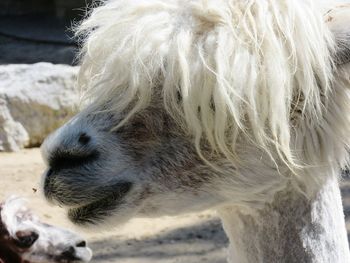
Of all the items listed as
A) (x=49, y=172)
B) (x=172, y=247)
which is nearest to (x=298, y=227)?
(x=49, y=172)

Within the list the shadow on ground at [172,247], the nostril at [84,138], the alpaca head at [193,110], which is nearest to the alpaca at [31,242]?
the shadow on ground at [172,247]

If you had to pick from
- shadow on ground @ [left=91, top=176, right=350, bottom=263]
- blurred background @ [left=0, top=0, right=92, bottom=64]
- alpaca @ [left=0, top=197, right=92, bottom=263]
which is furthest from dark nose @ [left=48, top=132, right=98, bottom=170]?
blurred background @ [left=0, top=0, right=92, bottom=64]

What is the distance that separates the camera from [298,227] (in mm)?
1760

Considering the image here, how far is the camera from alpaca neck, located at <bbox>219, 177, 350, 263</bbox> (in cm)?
176

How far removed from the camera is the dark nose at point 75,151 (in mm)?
1650

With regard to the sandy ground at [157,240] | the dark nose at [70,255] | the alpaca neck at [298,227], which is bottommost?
the sandy ground at [157,240]

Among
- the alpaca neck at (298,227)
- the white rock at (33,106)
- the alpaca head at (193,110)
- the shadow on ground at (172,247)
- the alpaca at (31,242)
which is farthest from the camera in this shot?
the white rock at (33,106)

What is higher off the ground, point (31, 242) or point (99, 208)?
point (99, 208)

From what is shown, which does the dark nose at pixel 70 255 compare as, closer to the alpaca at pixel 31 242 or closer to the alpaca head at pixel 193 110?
the alpaca at pixel 31 242

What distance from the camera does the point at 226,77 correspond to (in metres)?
1.62

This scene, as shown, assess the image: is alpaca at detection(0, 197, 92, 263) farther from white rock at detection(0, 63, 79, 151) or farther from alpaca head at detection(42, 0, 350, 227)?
white rock at detection(0, 63, 79, 151)

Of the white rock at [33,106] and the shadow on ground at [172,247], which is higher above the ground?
the shadow on ground at [172,247]

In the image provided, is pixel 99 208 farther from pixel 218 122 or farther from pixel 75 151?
pixel 218 122

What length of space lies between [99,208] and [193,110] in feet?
0.98
